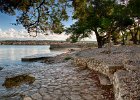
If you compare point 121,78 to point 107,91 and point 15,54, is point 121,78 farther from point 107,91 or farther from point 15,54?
point 15,54

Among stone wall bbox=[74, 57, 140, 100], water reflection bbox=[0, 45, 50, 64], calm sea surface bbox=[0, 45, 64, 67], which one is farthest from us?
water reflection bbox=[0, 45, 50, 64]

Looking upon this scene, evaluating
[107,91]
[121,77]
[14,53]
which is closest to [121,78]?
[121,77]

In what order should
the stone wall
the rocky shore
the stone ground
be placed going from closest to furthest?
the stone wall
the rocky shore
the stone ground

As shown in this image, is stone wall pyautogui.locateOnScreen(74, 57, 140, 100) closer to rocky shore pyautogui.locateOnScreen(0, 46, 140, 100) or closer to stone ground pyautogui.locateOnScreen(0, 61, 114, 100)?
rocky shore pyautogui.locateOnScreen(0, 46, 140, 100)

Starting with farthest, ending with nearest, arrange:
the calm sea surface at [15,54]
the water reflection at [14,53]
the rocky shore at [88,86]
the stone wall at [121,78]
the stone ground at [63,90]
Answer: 1. the water reflection at [14,53]
2. the calm sea surface at [15,54]
3. the stone ground at [63,90]
4. the rocky shore at [88,86]
5. the stone wall at [121,78]

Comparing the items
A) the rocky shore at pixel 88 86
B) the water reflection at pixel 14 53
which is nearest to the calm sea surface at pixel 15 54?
the water reflection at pixel 14 53

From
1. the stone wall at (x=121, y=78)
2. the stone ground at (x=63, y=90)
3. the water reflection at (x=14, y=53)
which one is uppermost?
the stone wall at (x=121, y=78)

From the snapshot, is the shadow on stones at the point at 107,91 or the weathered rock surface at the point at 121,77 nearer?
the weathered rock surface at the point at 121,77

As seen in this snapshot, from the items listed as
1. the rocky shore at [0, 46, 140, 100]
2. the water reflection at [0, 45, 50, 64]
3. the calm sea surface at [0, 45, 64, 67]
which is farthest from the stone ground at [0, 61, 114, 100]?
the water reflection at [0, 45, 50, 64]

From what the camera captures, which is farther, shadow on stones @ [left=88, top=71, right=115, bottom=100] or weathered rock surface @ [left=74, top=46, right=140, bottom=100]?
shadow on stones @ [left=88, top=71, right=115, bottom=100]

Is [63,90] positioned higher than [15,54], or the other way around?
[63,90]

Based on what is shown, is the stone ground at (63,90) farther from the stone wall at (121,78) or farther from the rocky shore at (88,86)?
the stone wall at (121,78)

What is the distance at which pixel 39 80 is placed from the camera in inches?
555

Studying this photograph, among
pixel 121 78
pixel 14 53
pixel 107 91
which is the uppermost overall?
pixel 121 78
